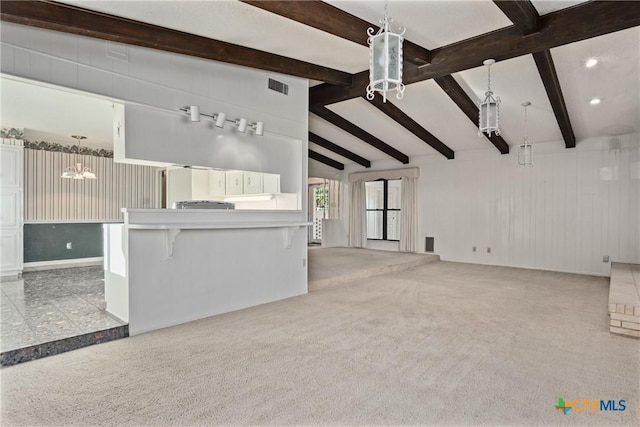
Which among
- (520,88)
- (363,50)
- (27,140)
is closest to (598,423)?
(363,50)

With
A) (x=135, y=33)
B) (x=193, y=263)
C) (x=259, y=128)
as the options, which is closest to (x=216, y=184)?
(x=259, y=128)

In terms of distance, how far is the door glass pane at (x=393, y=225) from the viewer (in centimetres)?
945

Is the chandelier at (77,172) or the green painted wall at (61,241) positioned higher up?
the chandelier at (77,172)

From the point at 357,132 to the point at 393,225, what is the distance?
10.3ft

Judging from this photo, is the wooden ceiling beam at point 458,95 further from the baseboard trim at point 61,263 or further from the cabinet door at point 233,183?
the baseboard trim at point 61,263

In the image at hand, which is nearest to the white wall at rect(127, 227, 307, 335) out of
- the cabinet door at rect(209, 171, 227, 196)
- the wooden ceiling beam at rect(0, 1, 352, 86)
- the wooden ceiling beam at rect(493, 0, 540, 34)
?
the cabinet door at rect(209, 171, 227, 196)

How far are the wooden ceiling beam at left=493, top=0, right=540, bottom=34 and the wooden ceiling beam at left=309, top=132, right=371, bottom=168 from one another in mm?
5172

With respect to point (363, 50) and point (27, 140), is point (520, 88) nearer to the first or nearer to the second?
point (363, 50)

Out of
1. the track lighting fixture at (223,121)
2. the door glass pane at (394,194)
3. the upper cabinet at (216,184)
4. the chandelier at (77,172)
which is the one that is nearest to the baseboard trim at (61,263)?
the chandelier at (77,172)

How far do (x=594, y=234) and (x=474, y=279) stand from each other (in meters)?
2.55

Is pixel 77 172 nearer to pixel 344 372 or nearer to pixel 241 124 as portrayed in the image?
pixel 241 124

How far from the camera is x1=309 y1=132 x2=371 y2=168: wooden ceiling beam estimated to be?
845 cm

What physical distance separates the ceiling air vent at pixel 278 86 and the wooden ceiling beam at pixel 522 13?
264 cm

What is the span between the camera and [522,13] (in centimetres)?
325
